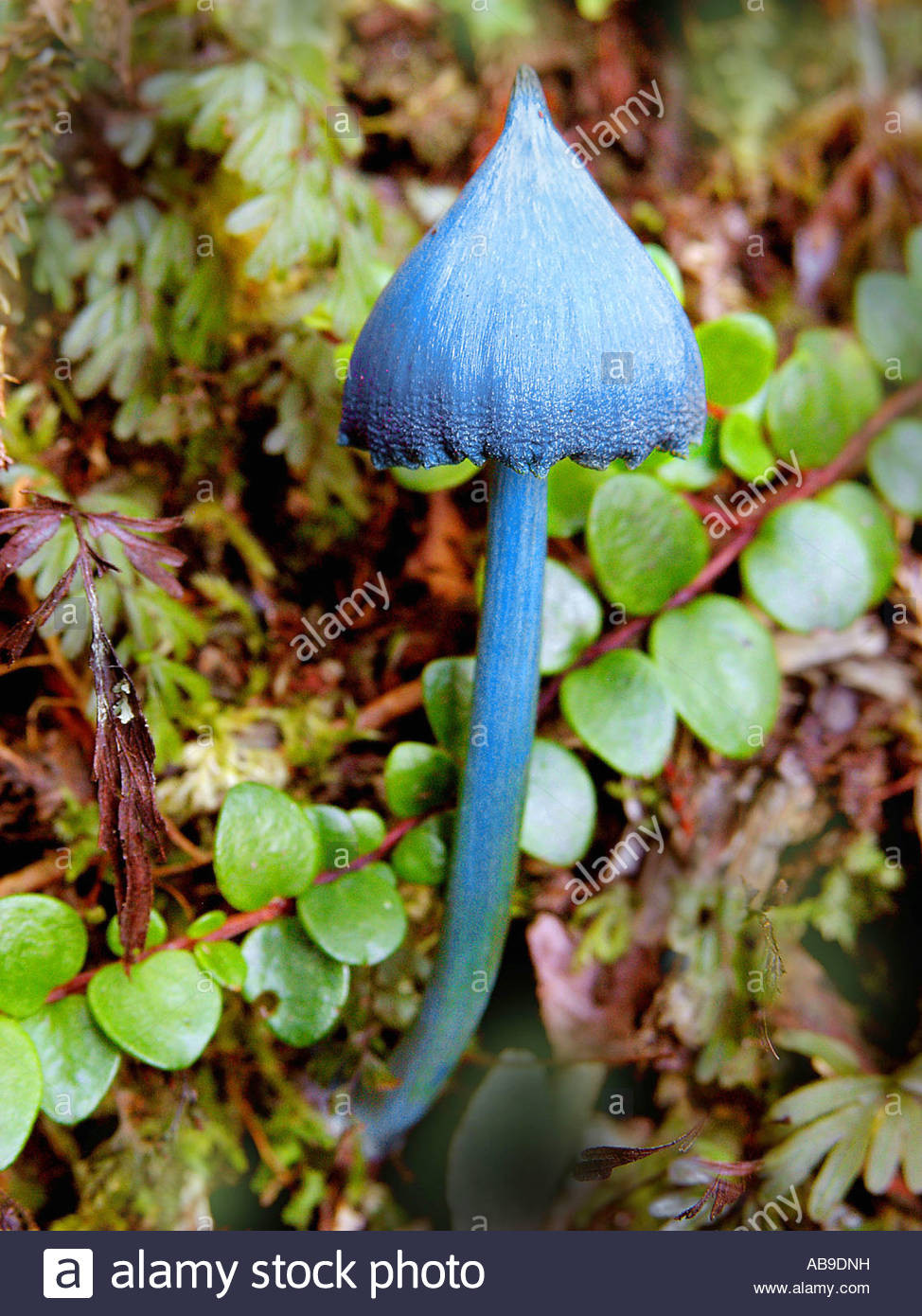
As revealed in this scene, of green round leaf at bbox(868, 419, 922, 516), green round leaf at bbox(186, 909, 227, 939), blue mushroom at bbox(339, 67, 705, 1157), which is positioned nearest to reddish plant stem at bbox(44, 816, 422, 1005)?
green round leaf at bbox(186, 909, 227, 939)

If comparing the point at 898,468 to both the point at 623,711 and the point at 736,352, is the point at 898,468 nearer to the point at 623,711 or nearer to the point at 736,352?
the point at 736,352

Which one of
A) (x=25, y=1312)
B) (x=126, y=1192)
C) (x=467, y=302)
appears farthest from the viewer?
(x=126, y=1192)

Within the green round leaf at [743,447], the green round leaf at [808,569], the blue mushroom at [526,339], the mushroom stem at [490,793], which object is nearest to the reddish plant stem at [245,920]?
the mushroom stem at [490,793]

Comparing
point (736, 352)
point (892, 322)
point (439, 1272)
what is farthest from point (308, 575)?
point (892, 322)

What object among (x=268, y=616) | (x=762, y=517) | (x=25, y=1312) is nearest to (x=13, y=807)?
(x=268, y=616)

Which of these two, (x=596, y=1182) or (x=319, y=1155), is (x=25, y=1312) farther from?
(x=596, y=1182)

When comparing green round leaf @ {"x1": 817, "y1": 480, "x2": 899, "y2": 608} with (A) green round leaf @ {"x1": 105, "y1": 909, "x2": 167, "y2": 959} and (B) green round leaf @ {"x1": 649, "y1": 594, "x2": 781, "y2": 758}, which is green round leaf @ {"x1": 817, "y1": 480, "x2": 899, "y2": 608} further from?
(A) green round leaf @ {"x1": 105, "y1": 909, "x2": 167, "y2": 959}
